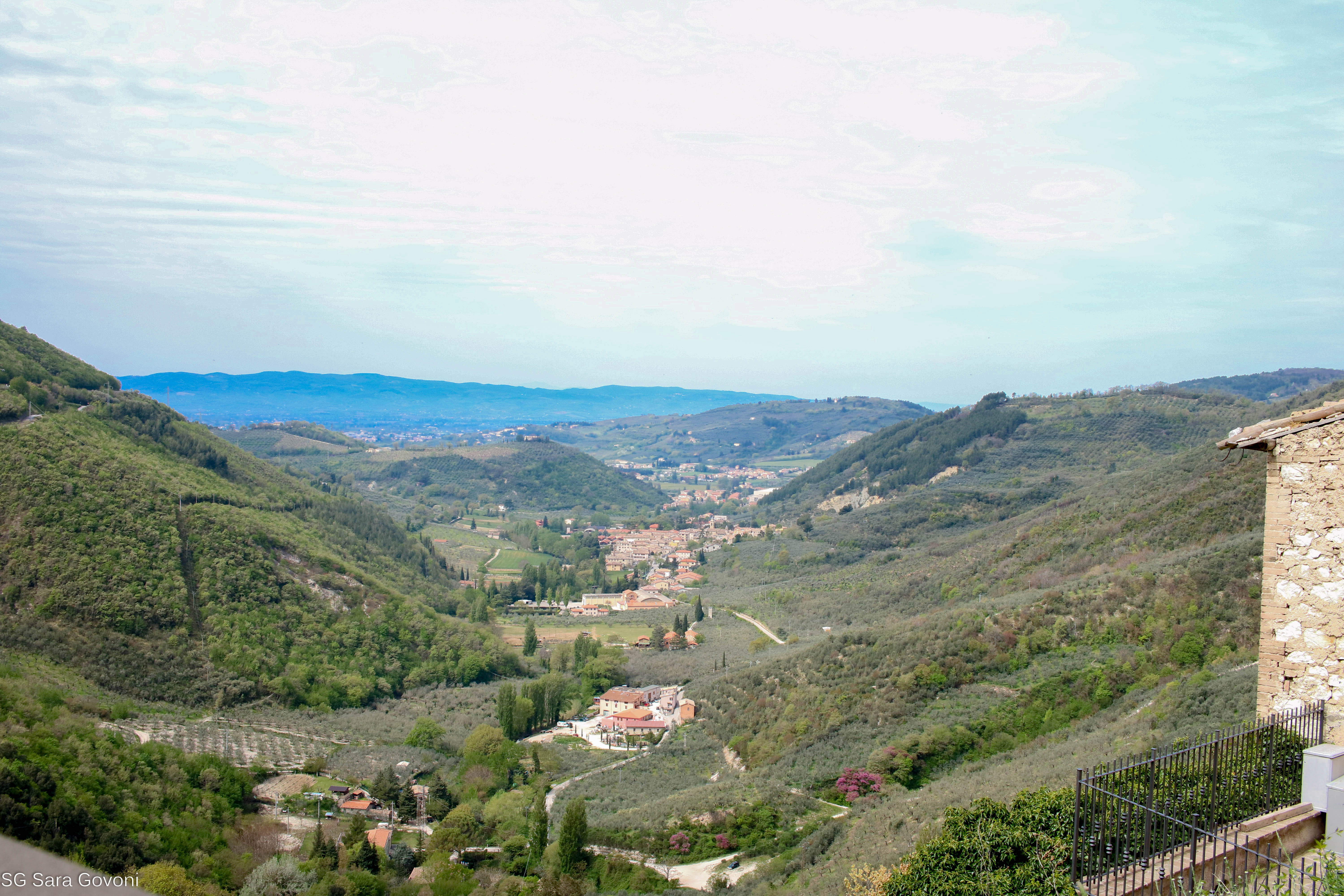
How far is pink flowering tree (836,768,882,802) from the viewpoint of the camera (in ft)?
73.0

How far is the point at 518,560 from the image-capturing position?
312 feet

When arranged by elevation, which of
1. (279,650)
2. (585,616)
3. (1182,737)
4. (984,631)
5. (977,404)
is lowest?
(585,616)

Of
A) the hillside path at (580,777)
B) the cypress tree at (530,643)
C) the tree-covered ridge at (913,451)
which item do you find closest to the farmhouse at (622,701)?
the hillside path at (580,777)

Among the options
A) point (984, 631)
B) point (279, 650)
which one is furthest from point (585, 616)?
point (984, 631)

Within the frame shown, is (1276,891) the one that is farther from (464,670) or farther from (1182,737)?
(464,670)

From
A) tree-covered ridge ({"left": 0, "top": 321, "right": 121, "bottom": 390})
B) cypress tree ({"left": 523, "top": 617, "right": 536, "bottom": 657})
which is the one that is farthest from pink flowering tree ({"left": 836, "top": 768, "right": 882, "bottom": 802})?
tree-covered ridge ({"left": 0, "top": 321, "right": 121, "bottom": 390})

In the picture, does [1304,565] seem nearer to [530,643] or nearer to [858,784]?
[858,784]

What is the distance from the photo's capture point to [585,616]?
6712cm

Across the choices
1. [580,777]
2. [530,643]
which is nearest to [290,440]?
[530,643]

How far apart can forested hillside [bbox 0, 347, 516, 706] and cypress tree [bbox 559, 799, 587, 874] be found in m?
22.2

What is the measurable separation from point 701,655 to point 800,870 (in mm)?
29744

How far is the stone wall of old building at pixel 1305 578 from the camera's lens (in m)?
7.93

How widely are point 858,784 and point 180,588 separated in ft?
112

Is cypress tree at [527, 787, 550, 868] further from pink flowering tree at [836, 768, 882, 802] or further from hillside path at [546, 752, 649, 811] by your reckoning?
pink flowering tree at [836, 768, 882, 802]
